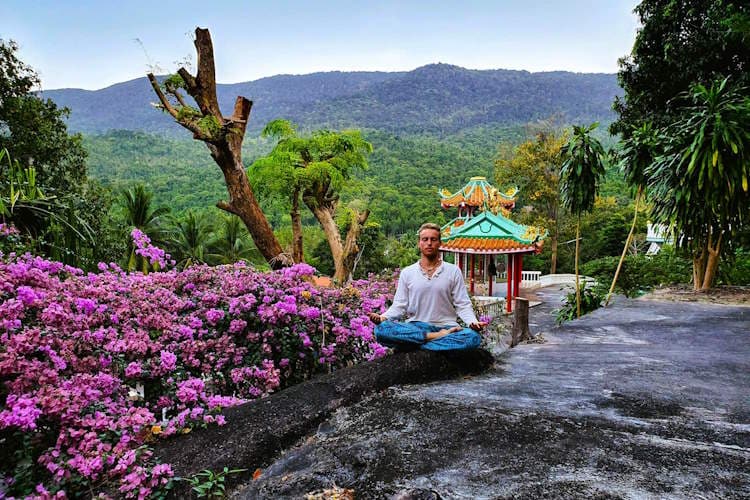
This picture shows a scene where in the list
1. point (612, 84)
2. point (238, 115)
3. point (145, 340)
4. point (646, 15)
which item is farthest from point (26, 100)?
point (612, 84)

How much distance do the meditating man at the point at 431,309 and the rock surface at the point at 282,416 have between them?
0.12 m

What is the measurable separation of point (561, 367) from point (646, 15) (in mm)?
11810

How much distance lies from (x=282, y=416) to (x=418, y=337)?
1.11m

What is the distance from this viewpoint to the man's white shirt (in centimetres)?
314

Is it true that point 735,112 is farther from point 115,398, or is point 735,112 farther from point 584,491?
point 115,398

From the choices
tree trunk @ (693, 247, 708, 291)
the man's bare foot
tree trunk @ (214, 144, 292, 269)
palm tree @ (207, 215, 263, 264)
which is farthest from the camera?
palm tree @ (207, 215, 263, 264)

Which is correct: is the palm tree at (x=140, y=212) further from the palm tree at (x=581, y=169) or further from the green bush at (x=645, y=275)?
the palm tree at (x=581, y=169)

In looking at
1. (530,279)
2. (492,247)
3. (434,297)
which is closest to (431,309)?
(434,297)

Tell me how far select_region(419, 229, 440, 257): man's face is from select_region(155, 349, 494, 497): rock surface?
64cm

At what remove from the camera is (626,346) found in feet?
16.6

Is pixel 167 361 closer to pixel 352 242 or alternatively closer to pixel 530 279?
pixel 352 242

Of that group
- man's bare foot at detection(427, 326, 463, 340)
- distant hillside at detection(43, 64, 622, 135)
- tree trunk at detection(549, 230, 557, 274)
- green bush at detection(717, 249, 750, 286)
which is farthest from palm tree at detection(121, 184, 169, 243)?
distant hillside at detection(43, 64, 622, 135)

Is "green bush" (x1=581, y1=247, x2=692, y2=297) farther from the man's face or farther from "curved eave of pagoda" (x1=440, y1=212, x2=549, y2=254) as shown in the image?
the man's face

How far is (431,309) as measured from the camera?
322 centimetres
